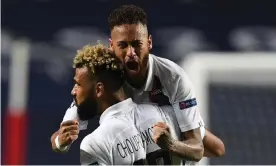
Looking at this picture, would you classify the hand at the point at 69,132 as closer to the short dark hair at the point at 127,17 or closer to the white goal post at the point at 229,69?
the short dark hair at the point at 127,17

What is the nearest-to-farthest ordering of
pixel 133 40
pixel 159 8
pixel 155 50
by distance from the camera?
pixel 133 40 → pixel 155 50 → pixel 159 8

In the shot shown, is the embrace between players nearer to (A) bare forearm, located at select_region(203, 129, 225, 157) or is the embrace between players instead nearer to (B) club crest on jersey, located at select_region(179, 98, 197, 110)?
(B) club crest on jersey, located at select_region(179, 98, 197, 110)

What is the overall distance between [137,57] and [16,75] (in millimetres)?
955

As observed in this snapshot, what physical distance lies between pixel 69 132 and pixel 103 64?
5.9 inches

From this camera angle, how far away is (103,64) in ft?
3.95

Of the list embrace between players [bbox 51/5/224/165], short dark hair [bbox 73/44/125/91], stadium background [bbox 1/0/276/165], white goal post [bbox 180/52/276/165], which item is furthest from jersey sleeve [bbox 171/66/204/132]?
stadium background [bbox 1/0/276/165]

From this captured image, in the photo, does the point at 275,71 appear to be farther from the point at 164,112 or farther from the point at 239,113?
the point at 164,112

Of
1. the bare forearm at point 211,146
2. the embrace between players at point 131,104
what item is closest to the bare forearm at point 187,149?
the embrace between players at point 131,104

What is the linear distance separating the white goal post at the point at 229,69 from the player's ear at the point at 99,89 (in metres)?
0.64

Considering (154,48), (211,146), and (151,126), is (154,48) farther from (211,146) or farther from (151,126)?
(151,126)

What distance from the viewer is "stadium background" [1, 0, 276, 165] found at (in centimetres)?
197

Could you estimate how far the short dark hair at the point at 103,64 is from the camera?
1205 mm

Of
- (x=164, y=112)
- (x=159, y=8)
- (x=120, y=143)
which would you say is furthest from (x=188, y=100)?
(x=159, y=8)

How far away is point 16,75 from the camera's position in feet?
6.81
